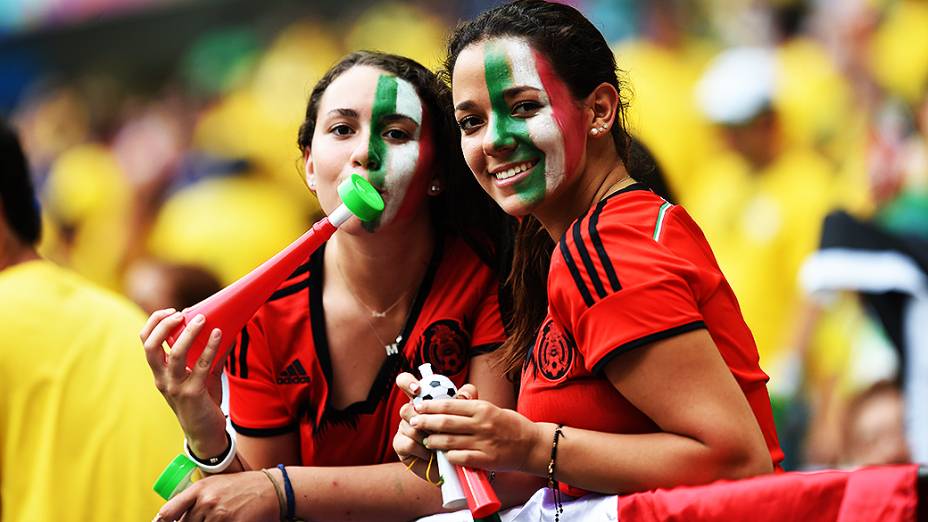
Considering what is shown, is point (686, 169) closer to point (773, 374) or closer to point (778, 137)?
point (778, 137)

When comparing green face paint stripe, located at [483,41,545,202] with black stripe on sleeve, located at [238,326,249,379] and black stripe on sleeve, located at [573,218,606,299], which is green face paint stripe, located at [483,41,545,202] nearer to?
black stripe on sleeve, located at [573,218,606,299]

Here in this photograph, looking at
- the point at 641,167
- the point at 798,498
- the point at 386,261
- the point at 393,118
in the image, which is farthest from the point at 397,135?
the point at 798,498

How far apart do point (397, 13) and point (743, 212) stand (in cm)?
209

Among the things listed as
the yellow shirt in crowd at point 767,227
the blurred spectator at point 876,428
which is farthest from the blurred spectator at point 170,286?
the blurred spectator at point 876,428

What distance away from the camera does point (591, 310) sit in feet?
6.07

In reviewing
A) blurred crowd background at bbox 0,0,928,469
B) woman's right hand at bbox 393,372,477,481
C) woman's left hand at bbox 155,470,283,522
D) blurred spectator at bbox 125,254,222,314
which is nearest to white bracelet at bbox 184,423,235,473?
woman's left hand at bbox 155,470,283,522

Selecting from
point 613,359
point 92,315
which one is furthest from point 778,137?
point 613,359

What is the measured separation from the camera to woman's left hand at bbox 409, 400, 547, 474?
6.04ft

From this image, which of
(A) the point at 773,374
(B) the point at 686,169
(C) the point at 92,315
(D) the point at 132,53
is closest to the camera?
(C) the point at 92,315

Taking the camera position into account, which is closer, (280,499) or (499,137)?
(499,137)

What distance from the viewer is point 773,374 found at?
482cm

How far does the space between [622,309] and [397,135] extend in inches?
30.0

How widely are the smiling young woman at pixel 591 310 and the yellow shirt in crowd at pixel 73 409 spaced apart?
130 cm

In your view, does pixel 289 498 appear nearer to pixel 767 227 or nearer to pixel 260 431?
pixel 260 431
